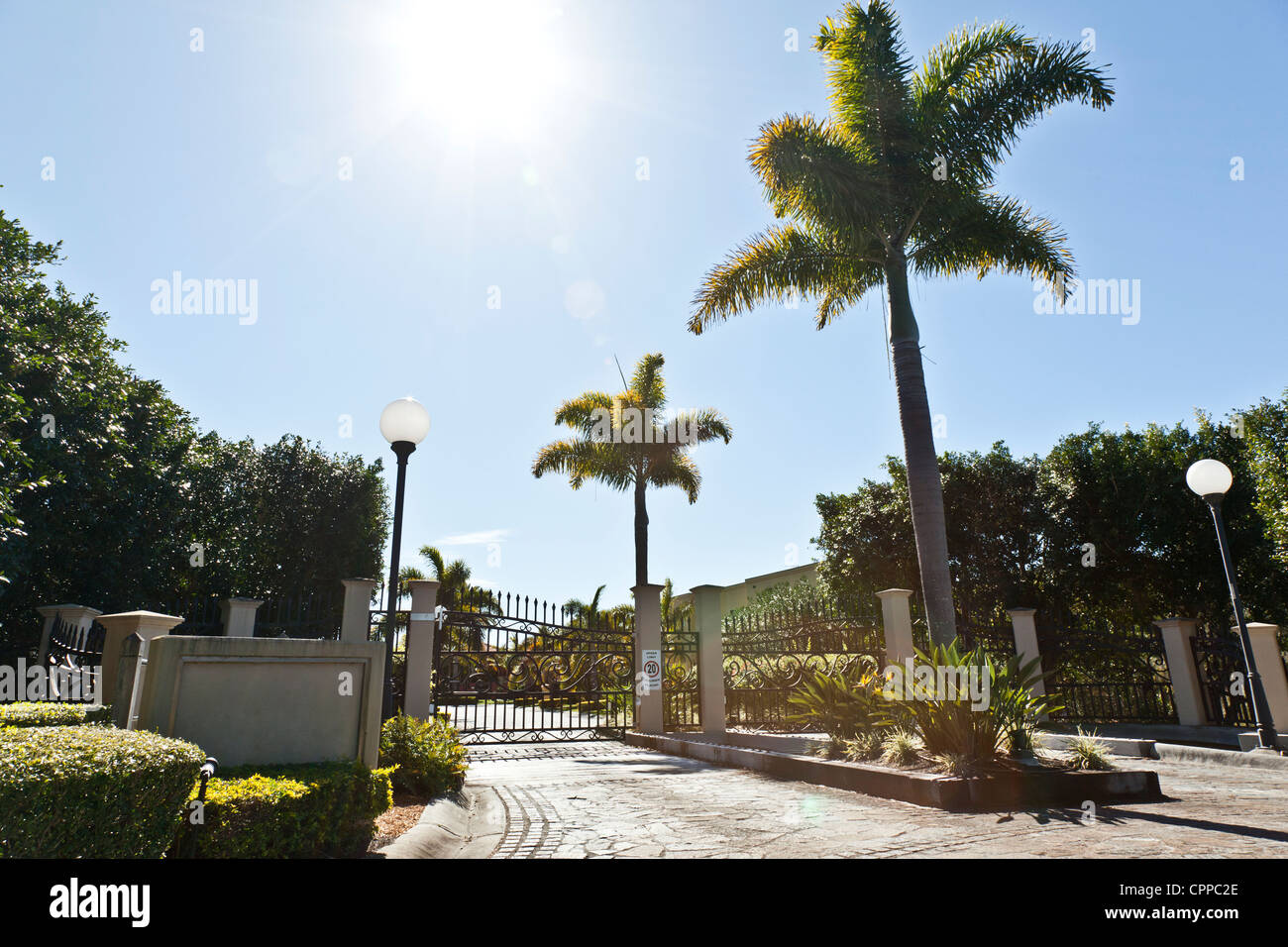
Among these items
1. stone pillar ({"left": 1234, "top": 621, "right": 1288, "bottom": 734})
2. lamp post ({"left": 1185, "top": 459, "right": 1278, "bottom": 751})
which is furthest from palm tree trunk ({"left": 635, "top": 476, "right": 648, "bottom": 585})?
stone pillar ({"left": 1234, "top": 621, "right": 1288, "bottom": 734})

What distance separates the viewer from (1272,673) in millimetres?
9562

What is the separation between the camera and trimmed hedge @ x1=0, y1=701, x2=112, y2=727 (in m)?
4.62

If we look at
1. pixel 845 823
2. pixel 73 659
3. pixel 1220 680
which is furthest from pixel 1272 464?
pixel 73 659

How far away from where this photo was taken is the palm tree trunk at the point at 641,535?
17.1 meters

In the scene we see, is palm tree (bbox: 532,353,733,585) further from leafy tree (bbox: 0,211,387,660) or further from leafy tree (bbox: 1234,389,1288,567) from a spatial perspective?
leafy tree (bbox: 1234,389,1288,567)

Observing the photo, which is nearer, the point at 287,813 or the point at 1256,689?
the point at 287,813

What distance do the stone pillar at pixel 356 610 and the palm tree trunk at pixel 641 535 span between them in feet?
23.9

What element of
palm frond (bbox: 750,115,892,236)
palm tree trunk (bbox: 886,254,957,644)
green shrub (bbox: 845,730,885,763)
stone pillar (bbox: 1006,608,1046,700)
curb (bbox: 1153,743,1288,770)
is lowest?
curb (bbox: 1153,743,1288,770)

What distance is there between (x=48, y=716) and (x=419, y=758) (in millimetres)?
2909

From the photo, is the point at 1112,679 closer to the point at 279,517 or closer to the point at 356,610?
the point at 356,610

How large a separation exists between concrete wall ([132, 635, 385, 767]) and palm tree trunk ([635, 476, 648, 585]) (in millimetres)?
11672

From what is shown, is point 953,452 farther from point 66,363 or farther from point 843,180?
point 66,363

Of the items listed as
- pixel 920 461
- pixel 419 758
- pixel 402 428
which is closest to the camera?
pixel 419 758
